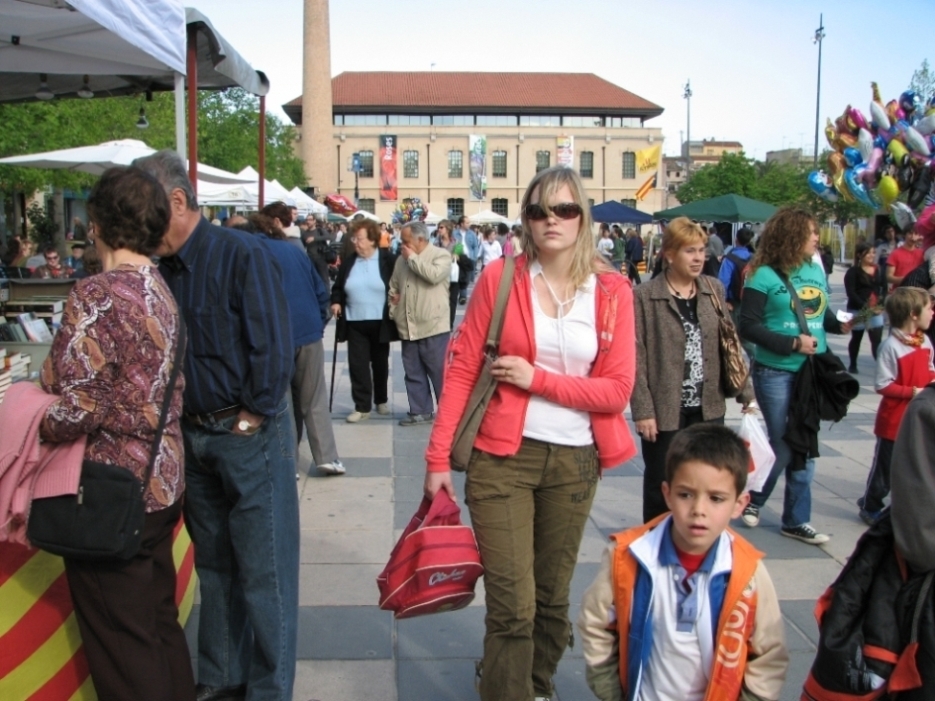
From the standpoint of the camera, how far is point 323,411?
21.7ft

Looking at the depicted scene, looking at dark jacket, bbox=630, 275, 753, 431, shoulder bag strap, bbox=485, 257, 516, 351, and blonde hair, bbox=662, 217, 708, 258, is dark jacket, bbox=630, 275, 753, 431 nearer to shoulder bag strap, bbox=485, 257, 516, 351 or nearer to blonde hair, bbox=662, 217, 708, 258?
blonde hair, bbox=662, 217, 708, 258

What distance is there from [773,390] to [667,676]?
316 cm

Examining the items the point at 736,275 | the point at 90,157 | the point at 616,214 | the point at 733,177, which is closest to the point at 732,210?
the point at 736,275

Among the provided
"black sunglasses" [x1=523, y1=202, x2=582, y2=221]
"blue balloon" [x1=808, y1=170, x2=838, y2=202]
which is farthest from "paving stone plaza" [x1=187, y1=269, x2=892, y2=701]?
"blue balloon" [x1=808, y1=170, x2=838, y2=202]

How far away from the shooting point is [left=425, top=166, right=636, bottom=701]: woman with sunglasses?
9.57 feet

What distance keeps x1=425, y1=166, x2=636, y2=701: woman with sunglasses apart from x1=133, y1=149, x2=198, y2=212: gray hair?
1.04 meters

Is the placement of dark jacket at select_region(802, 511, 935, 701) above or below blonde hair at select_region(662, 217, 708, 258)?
below

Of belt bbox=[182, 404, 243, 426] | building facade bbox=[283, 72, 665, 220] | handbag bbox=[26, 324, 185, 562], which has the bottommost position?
handbag bbox=[26, 324, 185, 562]

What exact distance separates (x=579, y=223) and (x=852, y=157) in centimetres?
1266

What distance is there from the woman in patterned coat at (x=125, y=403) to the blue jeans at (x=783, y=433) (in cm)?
357

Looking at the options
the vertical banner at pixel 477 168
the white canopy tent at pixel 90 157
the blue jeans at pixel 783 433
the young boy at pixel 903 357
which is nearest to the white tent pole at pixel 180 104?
the blue jeans at pixel 783 433

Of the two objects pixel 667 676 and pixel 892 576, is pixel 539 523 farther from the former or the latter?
pixel 892 576

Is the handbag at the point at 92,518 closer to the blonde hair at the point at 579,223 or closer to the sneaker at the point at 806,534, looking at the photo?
the blonde hair at the point at 579,223

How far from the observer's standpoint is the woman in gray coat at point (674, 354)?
13.8 ft
